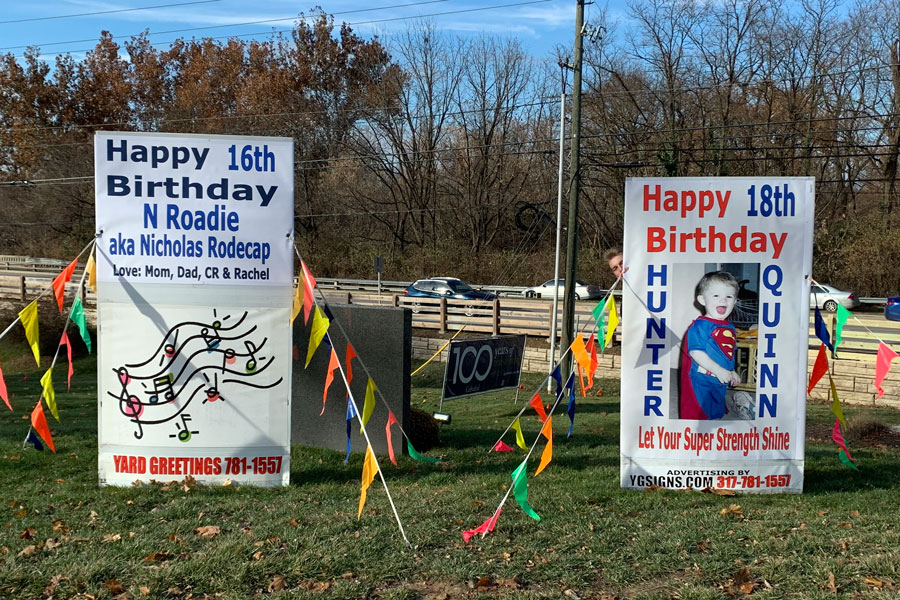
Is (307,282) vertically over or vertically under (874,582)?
over

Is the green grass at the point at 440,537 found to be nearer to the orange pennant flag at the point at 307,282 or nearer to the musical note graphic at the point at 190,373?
the musical note graphic at the point at 190,373

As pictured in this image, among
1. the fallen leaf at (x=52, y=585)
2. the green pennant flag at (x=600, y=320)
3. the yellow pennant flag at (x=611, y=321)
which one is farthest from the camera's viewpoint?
the green pennant flag at (x=600, y=320)

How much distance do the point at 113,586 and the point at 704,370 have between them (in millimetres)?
4634

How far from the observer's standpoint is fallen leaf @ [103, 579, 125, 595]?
14.3 feet

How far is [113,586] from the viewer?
4.38 meters

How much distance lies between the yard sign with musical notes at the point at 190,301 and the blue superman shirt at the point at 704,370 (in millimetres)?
3427

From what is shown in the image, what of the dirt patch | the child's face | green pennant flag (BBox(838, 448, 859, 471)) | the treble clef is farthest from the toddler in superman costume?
the treble clef

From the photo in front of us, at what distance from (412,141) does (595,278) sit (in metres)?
15.7

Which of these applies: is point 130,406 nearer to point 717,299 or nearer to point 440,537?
point 440,537

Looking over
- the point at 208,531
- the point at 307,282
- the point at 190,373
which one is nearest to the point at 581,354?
the point at 307,282

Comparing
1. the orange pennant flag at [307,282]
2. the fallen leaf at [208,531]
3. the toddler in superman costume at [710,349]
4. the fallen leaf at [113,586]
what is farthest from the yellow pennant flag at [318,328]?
the toddler in superman costume at [710,349]

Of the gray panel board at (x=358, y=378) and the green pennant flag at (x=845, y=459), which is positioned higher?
the gray panel board at (x=358, y=378)

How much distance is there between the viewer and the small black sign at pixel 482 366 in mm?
10555

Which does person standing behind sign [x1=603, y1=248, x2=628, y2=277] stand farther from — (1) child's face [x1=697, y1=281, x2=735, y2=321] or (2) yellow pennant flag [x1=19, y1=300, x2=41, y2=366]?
(2) yellow pennant flag [x1=19, y1=300, x2=41, y2=366]
